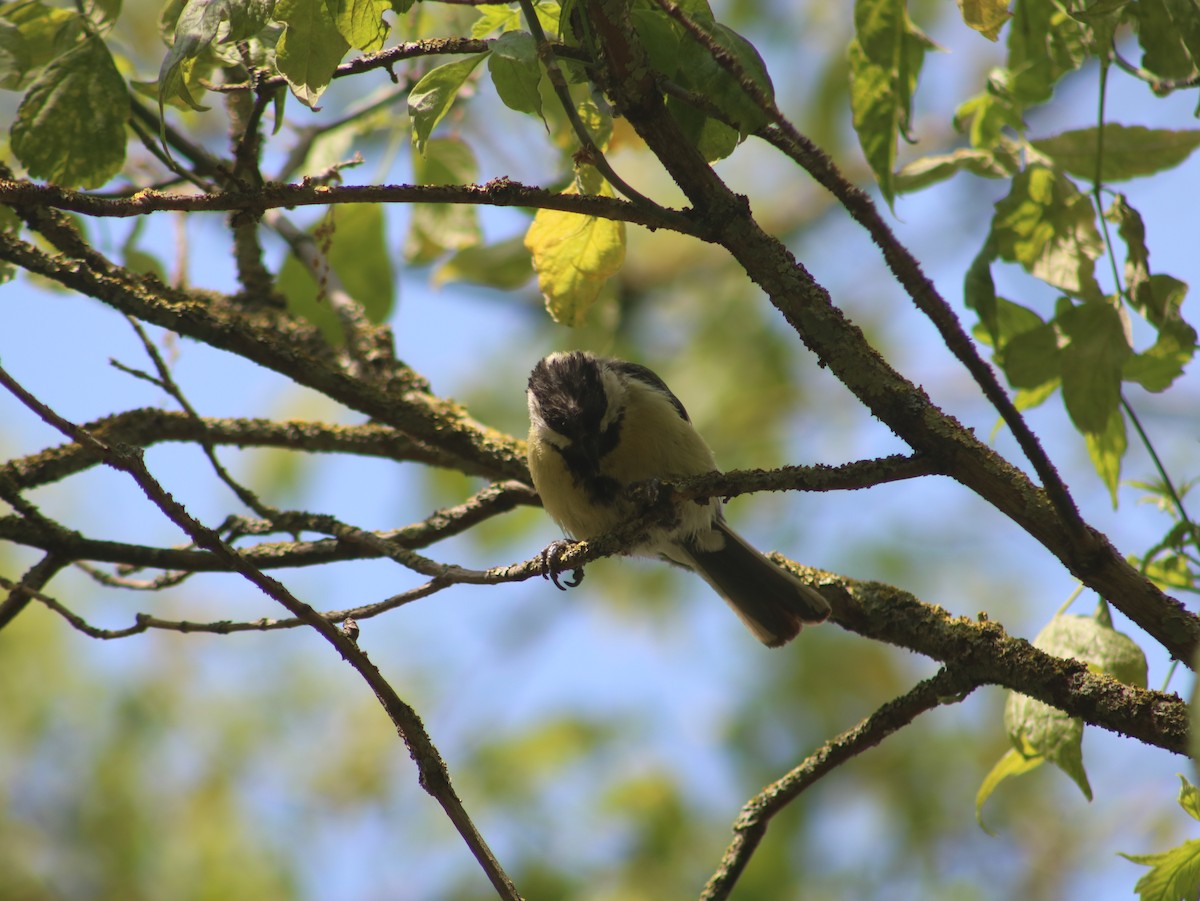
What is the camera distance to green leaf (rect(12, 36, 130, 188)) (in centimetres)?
222

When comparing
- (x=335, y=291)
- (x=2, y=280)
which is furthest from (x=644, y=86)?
(x=335, y=291)

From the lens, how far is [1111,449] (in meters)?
2.48

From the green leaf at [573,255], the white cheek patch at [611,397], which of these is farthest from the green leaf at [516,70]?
the white cheek patch at [611,397]

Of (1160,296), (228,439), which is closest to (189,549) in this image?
(228,439)

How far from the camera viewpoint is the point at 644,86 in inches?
73.0

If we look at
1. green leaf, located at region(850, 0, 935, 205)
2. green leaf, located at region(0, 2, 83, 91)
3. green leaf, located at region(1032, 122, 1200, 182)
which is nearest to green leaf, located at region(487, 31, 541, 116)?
green leaf, located at region(850, 0, 935, 205)

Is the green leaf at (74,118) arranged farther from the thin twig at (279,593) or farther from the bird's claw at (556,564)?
the bird's claw at (556,564)

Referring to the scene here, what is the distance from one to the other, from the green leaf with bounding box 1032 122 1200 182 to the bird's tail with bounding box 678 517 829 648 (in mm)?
1535

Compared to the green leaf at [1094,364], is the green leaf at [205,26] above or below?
above

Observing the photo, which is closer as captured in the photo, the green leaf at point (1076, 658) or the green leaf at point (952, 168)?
the green leaf at point (1076, 658)

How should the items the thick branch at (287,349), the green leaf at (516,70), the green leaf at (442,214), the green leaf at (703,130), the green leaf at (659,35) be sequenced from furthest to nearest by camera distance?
the green leaf at (442,214), the thick branch at (287,349), the green leaf at (703,130), the green leaf at (659,35), the green leaf at (516,70)

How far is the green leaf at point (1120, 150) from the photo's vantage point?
2.52 meters

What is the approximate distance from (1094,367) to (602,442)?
168 centimetres

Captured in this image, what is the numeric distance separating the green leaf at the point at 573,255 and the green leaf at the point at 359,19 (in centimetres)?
69
